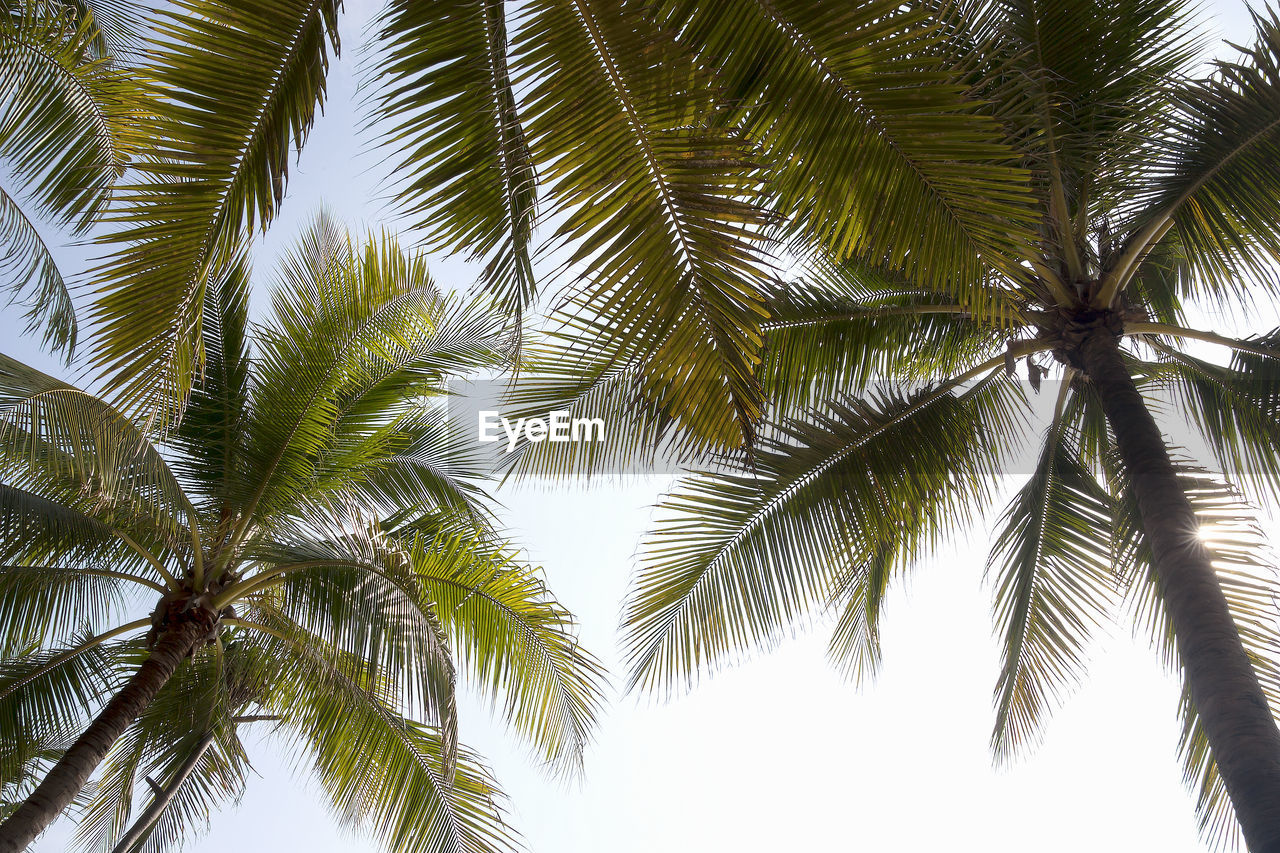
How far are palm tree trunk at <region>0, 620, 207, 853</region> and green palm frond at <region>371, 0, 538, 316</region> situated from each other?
15.0 ft

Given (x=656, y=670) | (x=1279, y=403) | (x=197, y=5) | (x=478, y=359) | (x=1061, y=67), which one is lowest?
(x=656, y=670)

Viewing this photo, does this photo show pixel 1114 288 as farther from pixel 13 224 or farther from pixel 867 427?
pixel 13 224

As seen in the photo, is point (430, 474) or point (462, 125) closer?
point (462, 125)

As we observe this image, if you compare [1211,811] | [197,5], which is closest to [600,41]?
[197,5]

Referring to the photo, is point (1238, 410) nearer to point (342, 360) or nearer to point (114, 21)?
point (342, 360)

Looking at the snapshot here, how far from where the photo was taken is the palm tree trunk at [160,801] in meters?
7.51

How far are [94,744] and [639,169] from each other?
5489 mm

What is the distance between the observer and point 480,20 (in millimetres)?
3592

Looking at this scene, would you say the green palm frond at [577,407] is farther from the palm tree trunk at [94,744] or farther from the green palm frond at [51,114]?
the green palm frond at [51,114]

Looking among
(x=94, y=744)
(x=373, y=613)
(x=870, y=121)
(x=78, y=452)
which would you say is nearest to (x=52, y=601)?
(x=94, y=744)

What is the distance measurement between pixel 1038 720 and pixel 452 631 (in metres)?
4.61

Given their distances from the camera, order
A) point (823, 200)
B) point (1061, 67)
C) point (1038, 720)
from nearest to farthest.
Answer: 1. point (823, 200)
2. point (1061, 67)
3. point (1038, 720)

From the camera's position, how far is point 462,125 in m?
3.65

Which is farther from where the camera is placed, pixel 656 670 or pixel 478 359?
pixel 478 359
